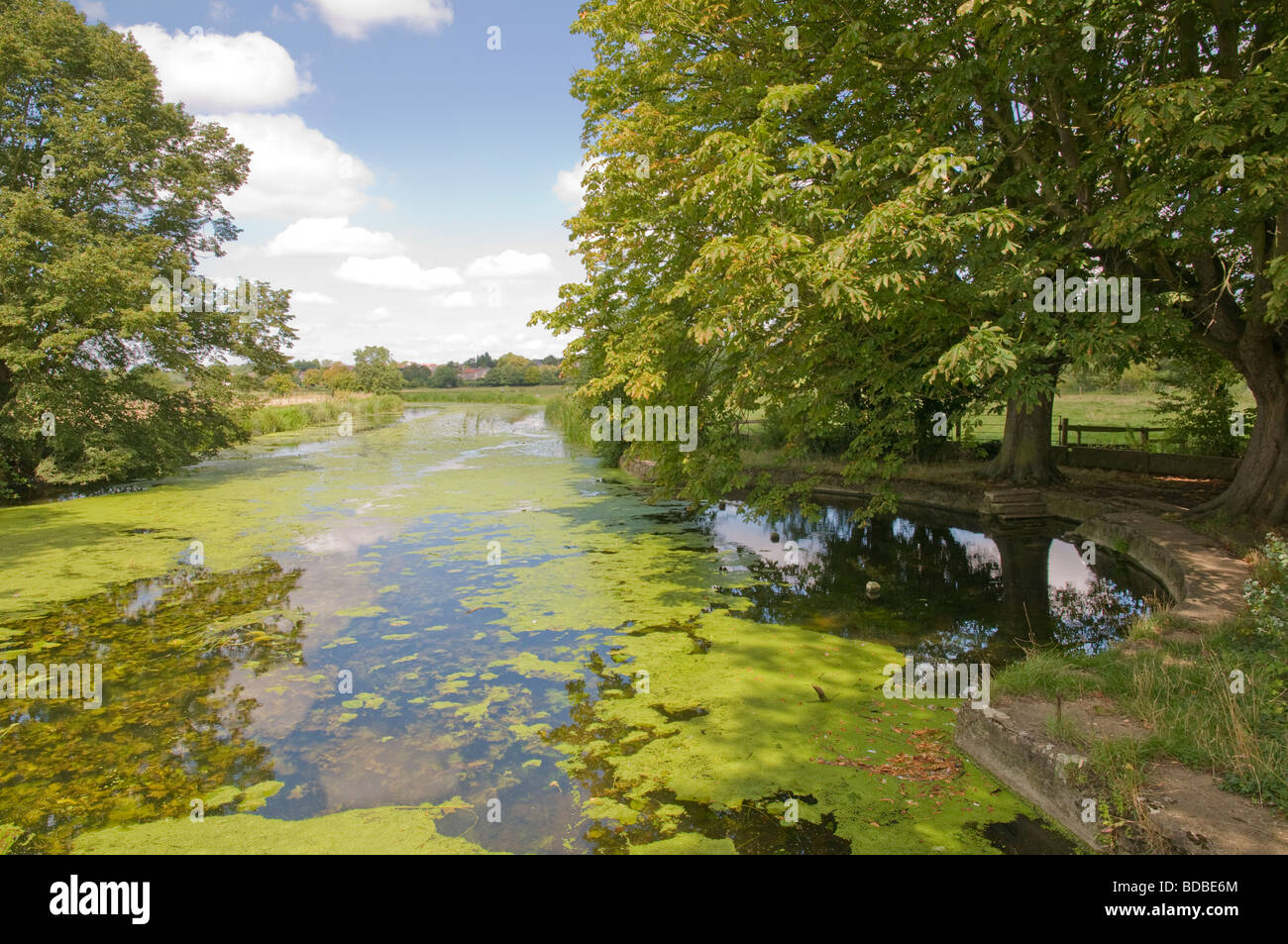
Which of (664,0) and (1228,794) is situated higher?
(664,0)

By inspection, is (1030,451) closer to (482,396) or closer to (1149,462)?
(1149,462)

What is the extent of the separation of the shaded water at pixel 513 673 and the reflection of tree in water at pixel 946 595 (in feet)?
0.19

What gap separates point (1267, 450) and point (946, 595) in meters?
4.85

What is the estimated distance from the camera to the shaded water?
3912 mm

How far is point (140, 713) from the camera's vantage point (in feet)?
17.3

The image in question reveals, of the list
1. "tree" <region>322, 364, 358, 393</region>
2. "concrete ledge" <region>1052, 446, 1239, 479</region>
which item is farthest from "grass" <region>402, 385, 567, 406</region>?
"concrete ledge" <region>1052, 446, 1239, 479</region>

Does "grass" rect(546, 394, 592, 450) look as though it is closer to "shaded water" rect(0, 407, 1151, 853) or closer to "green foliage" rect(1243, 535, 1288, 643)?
"shaded water" rect(0, 407, 1151, 853)

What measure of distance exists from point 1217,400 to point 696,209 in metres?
13.3

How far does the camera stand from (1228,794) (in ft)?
10.9

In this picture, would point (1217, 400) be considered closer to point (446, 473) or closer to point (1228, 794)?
point (1228, 794)

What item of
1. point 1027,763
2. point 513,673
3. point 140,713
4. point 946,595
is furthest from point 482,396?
point 1027,763

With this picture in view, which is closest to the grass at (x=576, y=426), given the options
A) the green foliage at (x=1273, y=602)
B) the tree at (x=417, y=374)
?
the green foliage at (x=1273, y=602)

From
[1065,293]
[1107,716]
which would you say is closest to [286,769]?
[1107,716]

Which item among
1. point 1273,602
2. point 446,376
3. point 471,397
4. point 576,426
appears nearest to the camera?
point 1273,602
